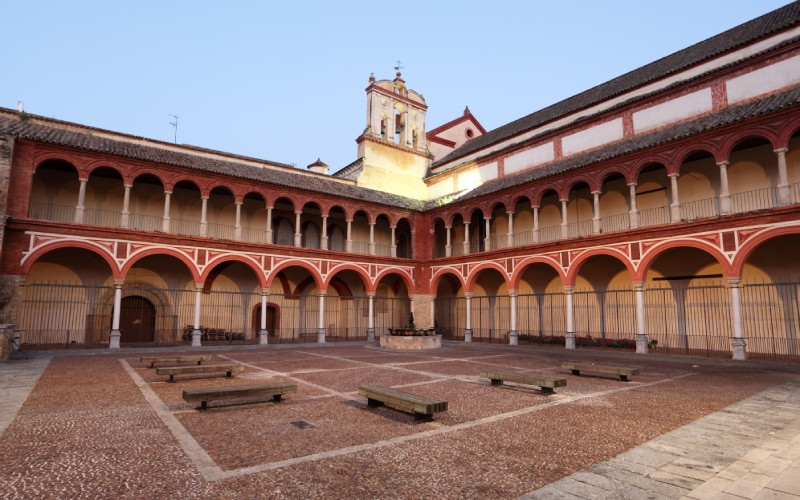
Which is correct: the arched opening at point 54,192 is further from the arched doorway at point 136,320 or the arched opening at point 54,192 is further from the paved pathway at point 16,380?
the paved pathway at point 16,380

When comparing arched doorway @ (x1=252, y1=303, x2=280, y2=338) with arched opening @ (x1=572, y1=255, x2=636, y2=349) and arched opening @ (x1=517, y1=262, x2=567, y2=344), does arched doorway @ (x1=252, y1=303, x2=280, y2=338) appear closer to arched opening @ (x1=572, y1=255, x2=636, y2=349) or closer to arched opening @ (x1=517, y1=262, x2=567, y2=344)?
arched opening @ (x1=517, y1=262, x2=567, y2=344)

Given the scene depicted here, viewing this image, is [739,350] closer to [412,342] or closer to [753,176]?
[753,176]

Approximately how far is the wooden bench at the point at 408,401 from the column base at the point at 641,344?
13414mm

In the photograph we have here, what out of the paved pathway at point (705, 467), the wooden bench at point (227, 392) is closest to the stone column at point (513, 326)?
the paved pathway at point (705, 467)

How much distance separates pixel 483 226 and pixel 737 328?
14031mm

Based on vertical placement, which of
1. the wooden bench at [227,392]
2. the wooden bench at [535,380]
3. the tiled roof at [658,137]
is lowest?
the wooden bench at [535,380]

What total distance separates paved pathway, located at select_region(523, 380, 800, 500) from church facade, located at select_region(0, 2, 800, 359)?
11384 mm

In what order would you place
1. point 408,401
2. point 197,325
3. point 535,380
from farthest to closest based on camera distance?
point 197,325 < point 535,380 < point 408,401

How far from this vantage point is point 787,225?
44.5ft

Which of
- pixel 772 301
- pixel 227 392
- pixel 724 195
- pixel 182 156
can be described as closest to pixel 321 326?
pixel 182 156

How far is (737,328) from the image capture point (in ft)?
47.9

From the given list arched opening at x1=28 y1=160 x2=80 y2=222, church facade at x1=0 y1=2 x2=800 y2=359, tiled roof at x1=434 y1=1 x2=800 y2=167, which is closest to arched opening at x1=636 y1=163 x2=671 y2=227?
church facade at x1=0 y1=2 x2=800 y2=359

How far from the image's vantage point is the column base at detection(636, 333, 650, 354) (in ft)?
54.3

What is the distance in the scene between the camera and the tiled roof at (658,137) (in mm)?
14438
